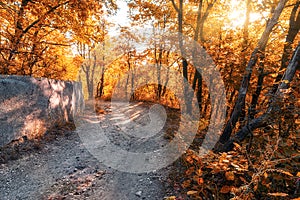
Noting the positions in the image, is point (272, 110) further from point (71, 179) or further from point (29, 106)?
point (29, 106)

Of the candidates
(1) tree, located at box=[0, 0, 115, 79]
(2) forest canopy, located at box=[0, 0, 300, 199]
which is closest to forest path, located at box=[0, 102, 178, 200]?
(2) forest canopy, located at box=[0, 0, 300, 199]

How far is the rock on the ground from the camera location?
13.3 feet

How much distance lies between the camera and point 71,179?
364 centimetres

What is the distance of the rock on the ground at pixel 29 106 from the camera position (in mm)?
4066

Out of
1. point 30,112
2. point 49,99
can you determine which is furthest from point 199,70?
point 30,112

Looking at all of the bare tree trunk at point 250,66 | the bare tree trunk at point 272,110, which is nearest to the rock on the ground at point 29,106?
the bare tree trunk at point 272,110

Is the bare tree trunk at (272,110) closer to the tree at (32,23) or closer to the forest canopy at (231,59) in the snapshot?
the forest canopy at (231,59)

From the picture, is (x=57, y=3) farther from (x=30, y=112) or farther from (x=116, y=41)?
(x=116, y=41)

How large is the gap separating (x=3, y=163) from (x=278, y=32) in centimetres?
1280

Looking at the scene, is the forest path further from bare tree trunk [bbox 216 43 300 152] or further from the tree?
the tree

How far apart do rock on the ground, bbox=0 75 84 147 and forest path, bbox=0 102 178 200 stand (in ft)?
2.23

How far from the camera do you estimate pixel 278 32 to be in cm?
936

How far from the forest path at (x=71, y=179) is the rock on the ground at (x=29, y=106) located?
26.8 inches

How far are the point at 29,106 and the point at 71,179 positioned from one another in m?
2.59
